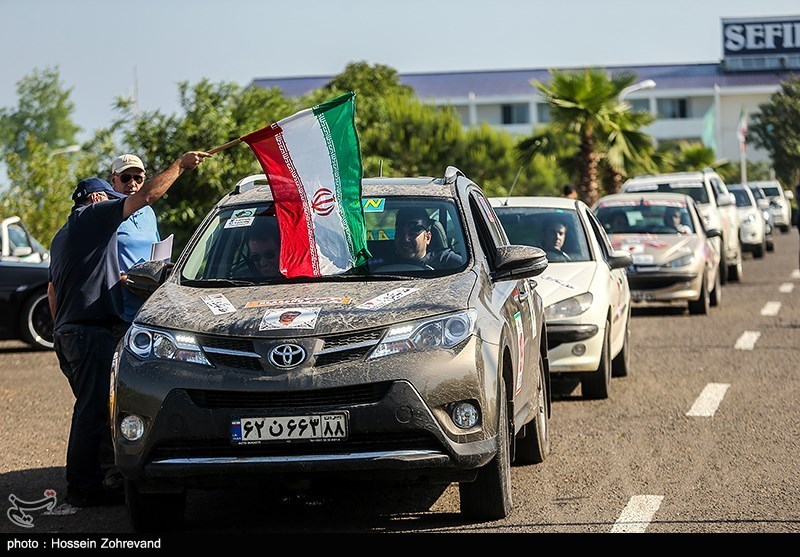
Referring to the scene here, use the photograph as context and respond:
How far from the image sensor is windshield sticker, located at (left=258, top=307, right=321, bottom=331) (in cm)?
667

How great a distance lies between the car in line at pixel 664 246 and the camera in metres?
19.3

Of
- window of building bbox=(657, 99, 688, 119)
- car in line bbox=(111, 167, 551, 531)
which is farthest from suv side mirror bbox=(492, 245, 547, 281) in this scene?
window of building bbox=(657, 99, 688, 119)

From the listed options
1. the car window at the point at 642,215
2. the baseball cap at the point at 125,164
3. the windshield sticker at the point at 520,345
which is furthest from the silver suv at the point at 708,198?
the windshield sticker at the point at 520,345

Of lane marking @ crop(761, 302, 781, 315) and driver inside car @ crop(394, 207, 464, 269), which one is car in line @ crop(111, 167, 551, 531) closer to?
driver inside car @ crop(394, 207, 464, 269)

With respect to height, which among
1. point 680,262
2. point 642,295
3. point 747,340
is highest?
point 680,262

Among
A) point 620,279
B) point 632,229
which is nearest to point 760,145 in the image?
point 632,229

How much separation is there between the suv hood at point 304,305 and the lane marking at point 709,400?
13.9 ft

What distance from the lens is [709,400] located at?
38.7 ft

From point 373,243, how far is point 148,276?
1.18 m

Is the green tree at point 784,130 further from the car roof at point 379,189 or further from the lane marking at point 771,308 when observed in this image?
the car roof at point 379,189

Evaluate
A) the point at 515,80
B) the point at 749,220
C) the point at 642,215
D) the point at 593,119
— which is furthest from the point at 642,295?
the point at 515,80

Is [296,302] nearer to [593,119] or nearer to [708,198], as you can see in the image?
[708,198]

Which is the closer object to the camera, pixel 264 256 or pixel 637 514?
pixel 637 514

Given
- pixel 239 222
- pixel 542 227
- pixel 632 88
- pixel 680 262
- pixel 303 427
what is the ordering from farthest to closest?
pixel 632 88, pixel 680 262, pixel 542 227, pixel 239 222, pixel 303 427
